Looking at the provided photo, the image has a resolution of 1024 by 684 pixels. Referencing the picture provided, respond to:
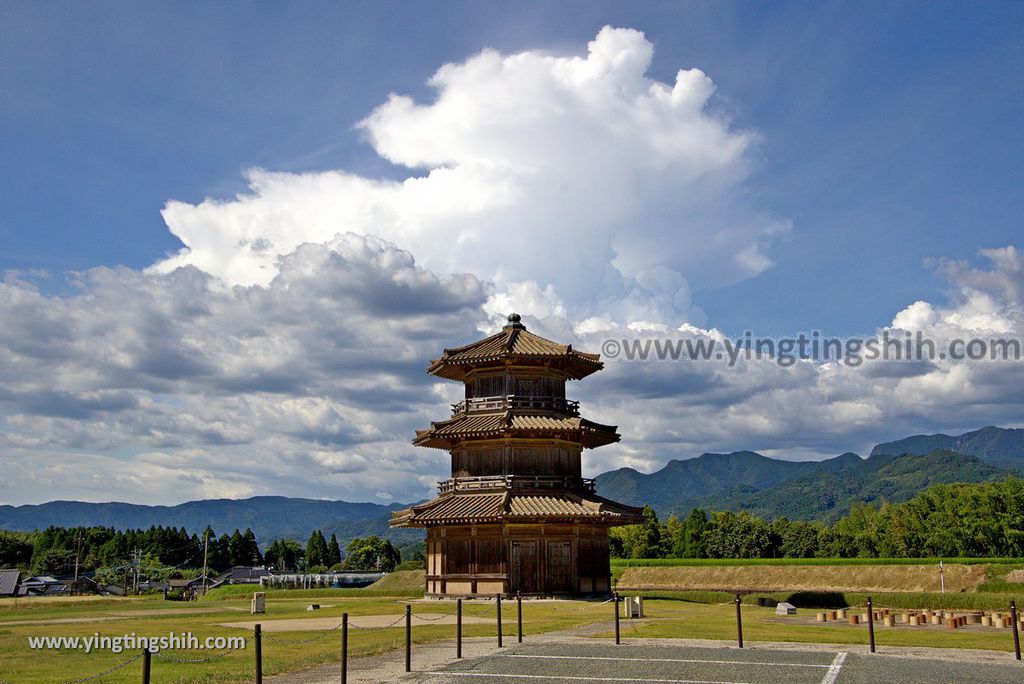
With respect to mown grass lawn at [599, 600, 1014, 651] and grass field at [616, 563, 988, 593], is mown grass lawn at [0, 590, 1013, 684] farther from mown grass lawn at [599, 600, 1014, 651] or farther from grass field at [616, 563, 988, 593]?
grass field at [616, 563, 988, 593]

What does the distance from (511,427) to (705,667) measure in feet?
87.0

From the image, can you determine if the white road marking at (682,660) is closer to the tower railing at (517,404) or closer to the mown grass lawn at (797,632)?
the mown grass lawn at (797,632)

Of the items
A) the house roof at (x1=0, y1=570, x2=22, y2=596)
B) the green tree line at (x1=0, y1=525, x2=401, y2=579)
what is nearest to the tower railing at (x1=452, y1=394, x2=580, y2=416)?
the house roof at (x1=0, y1=570, x2=22, y2=596)

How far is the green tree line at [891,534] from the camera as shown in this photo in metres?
86.9

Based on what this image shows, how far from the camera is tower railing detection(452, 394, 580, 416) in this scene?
47719 mm

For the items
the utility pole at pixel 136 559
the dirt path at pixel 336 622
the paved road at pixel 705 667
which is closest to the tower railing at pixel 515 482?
the dirt path at pixel 336 622

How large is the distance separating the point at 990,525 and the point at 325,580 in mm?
77519

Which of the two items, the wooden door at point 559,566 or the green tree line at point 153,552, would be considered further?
the green tree line at point 153,552

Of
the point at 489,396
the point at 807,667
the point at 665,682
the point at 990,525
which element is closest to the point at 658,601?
the point at 489,396

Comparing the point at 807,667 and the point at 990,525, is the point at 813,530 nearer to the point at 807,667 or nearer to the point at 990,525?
the point at 990,525

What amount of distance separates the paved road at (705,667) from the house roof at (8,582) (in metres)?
102

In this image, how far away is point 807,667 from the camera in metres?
19.1

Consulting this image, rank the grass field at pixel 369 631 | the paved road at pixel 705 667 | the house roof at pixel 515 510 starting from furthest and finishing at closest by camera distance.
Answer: the house roof at pixel 515 510 → the grass field at pixel 369 631 → the paved road at pixel 705 667

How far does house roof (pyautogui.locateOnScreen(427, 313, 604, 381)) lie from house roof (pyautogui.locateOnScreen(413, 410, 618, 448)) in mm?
3134
